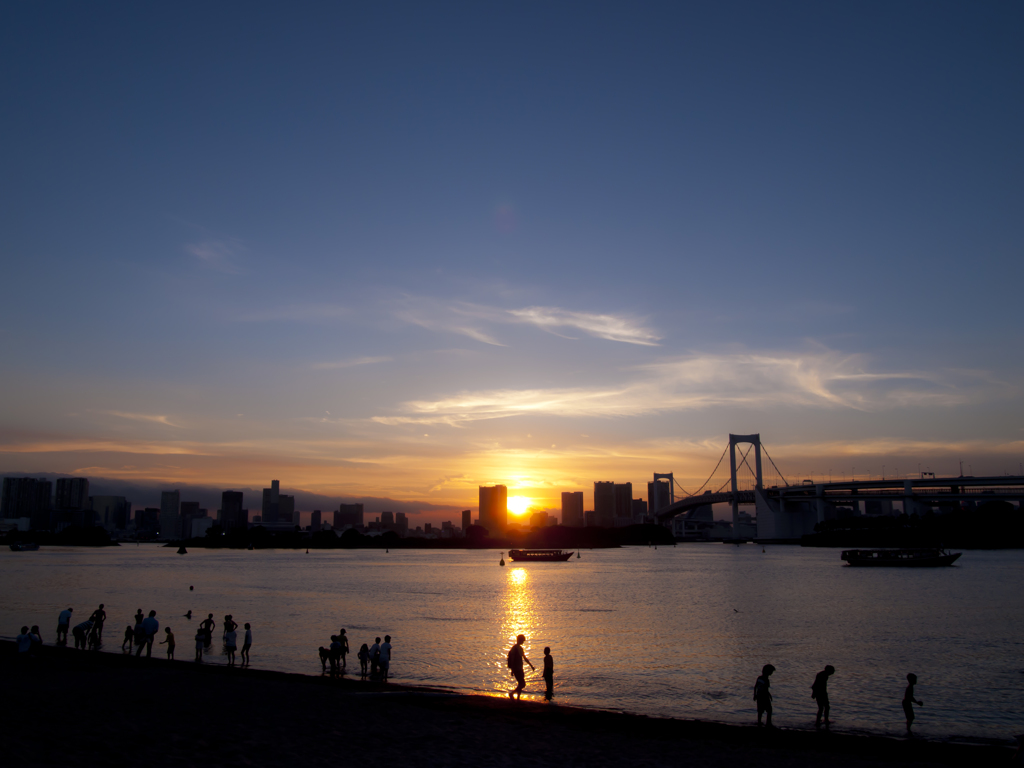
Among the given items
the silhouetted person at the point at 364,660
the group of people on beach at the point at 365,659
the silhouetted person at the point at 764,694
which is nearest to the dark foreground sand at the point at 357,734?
the silhouetted person at the point at 764,694

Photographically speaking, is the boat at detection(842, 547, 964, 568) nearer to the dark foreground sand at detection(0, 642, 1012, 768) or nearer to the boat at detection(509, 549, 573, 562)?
the boat at detection(509, 549, 573, 562)

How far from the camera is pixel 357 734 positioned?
1256 cm

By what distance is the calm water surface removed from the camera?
18.4m

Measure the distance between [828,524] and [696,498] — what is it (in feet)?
98.4

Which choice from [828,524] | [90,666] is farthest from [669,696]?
[828,524]

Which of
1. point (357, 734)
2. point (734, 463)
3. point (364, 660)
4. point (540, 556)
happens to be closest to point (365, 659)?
point (364, 660)

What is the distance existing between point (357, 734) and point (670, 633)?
21373mm

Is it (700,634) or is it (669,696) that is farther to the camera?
(700,634)

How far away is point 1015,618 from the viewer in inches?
1379

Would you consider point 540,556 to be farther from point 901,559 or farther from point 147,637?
point 147,637

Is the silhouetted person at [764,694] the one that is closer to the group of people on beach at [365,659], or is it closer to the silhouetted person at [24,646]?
the group of people on beach at [365,659]

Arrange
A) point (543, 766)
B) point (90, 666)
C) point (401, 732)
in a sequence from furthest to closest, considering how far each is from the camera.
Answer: point (90, 666)
point (401, 732)
point (543, 766)

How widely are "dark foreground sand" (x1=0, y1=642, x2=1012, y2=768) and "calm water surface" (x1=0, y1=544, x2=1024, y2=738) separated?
2.90 meters

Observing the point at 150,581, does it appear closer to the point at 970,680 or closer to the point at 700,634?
the point at 700,634
